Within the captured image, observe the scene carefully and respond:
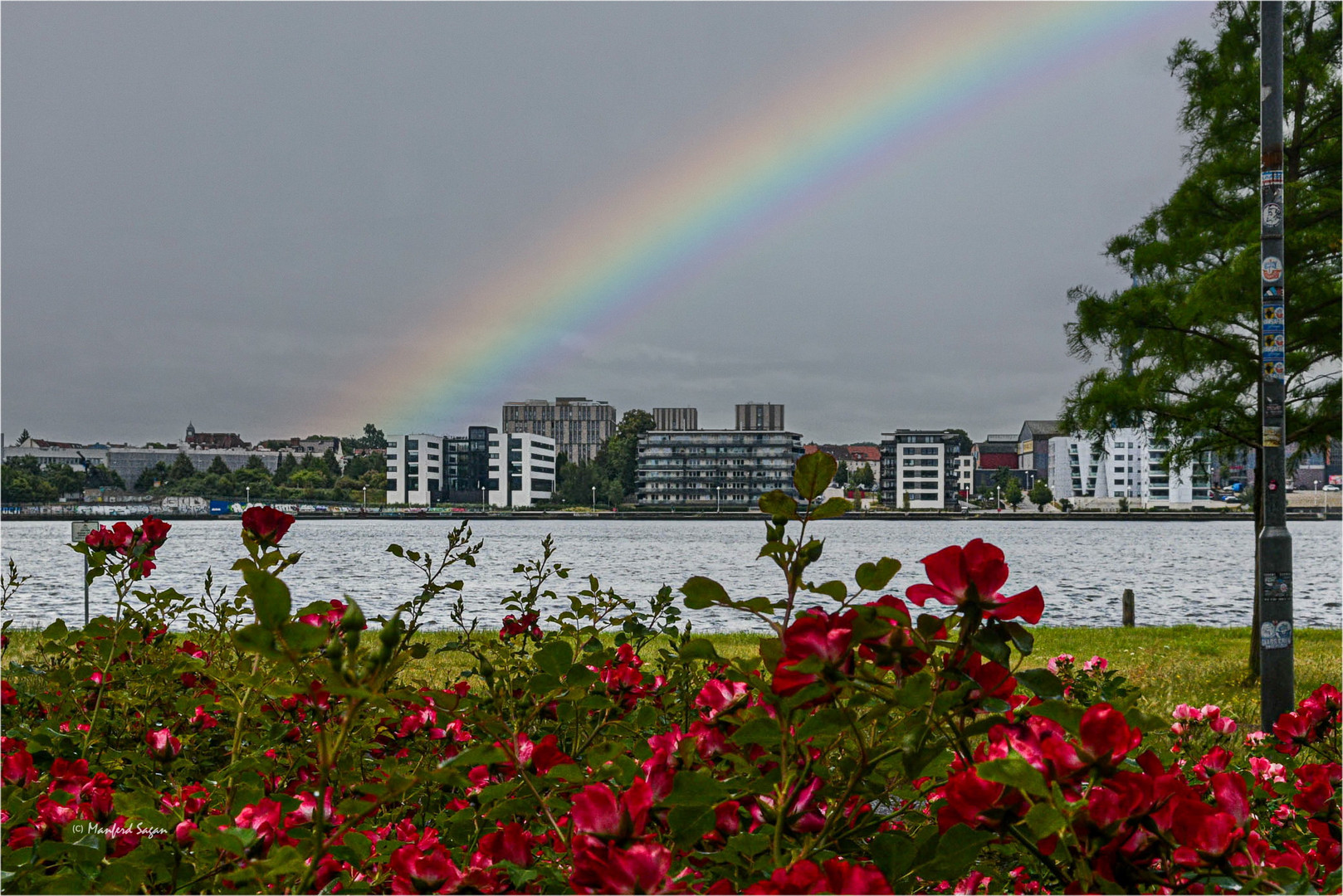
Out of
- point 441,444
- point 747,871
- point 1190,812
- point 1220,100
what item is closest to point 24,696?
point 747,871

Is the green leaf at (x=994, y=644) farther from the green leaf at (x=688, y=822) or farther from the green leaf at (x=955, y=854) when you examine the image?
the green leaf at (x=688, y=822)

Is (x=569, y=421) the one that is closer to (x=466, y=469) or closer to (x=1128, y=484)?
(x=466, y=469)

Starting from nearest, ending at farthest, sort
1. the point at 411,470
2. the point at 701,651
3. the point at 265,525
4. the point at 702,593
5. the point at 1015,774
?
the point at 1015,774, the point at 702,593, the point at 701,651, the point at 265,525, the point at 411,470

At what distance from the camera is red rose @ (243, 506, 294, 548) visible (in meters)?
1.56

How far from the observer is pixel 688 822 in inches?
38.9

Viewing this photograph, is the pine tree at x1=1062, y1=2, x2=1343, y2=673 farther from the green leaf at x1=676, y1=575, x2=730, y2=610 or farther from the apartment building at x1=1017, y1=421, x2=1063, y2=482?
the apartment building at x1=1017, y1=421, x2=1063, y2=482

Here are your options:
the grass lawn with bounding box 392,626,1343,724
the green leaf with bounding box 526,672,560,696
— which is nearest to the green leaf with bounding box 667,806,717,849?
the green leaf with bounding box 526,672,560,696

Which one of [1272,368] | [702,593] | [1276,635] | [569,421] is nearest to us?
[702,593]

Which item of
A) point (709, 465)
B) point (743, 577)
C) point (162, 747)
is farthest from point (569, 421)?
point (162, 747)

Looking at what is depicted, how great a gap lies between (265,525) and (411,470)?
136 meters

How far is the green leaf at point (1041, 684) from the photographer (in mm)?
917

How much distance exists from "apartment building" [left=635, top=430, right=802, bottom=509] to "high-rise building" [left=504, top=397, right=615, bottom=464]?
30872 mm

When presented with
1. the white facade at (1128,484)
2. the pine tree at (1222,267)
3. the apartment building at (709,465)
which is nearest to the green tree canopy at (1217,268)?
the pine tree at (1222,267)

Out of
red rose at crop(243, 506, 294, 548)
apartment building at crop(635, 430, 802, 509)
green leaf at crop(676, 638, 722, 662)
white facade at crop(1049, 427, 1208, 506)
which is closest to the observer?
green leaf at crop(676, 638, 722, 662)
